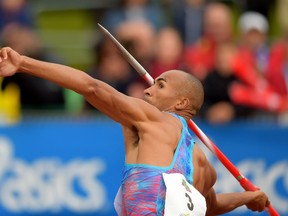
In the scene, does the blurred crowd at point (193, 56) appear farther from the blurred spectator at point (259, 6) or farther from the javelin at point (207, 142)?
the javelin at point (207, 142)

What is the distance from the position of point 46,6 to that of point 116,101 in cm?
872

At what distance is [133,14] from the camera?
48.5 feet

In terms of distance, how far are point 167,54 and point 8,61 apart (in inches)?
256

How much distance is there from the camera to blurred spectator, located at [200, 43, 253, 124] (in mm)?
12938

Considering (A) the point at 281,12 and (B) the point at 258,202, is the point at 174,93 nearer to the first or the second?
(B) the point at 258,202

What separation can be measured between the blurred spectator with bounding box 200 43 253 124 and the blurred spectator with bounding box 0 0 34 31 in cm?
311

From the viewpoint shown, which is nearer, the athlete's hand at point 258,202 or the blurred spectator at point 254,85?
the athlete's hand at point 258,202

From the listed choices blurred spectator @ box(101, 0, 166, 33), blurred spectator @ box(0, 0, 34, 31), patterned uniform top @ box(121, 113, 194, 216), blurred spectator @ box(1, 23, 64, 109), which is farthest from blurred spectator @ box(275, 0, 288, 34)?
patterned uniform top @ box(121, 113, 194, 216)

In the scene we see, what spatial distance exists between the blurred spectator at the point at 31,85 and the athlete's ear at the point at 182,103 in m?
5.27

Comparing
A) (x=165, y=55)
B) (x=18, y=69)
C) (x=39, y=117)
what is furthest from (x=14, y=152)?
(x=18, y=69)

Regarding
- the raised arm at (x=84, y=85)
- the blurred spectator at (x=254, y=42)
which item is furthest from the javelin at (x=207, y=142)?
the blurred spectator at (x=254, y=42)

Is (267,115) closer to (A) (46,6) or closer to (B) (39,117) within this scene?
(B) (39,117)

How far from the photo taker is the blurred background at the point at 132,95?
12.6 metres

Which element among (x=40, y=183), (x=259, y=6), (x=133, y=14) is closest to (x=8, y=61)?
(x=40, y=183)
